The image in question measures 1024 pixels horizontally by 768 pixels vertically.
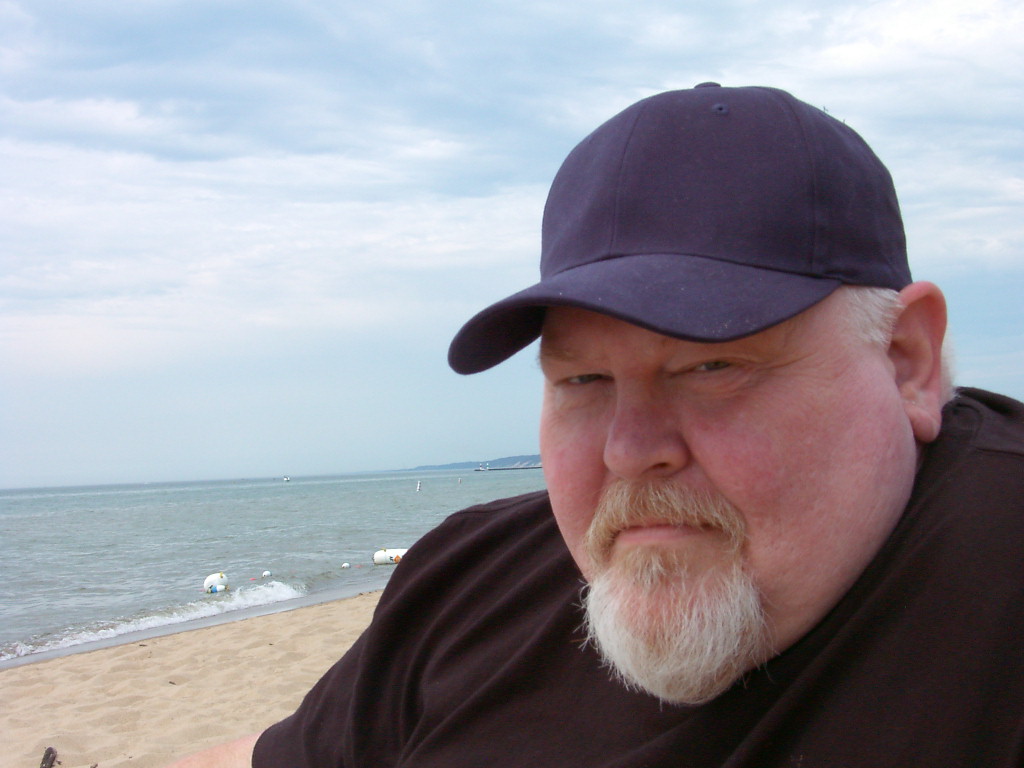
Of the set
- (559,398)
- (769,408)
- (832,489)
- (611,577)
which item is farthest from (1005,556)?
(559,398)

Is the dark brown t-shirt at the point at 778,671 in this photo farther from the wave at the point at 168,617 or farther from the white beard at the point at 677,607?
the wave at the point at 168,617

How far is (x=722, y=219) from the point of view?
1.01 meters

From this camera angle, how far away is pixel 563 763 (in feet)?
3.76

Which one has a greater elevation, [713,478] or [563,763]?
[713,478]

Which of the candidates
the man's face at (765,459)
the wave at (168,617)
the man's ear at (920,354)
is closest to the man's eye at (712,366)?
the man's face at (765,459)

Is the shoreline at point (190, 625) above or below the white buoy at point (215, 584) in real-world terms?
above

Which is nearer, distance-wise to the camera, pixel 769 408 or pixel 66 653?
pixel 769 408

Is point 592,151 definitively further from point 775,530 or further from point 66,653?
point 66,653

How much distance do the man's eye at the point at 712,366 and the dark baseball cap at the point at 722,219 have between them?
69 millimetres

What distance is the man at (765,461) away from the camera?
0.90m

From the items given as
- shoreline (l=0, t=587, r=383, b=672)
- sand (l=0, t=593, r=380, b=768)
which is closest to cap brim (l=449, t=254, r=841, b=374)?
sand (l=0, t=593, r=380, b=768)

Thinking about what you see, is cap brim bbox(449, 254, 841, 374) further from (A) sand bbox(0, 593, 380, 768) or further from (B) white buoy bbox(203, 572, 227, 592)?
(B) white buoy bbox(203, 572, 227, 592)

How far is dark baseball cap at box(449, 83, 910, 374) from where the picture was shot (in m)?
0.96

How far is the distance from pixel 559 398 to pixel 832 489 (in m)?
0.40
